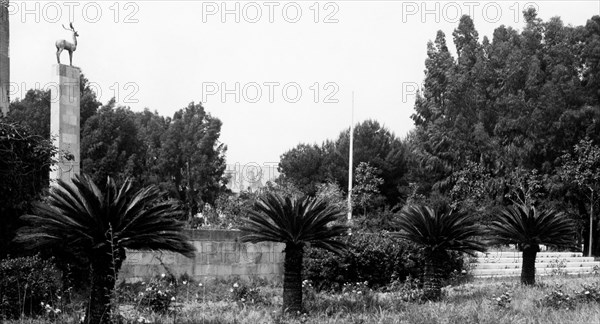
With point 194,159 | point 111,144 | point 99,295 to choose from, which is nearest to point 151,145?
point 194,159

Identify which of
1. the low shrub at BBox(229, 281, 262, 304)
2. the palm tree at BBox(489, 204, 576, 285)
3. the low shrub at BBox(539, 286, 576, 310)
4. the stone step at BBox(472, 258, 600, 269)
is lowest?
the stone step at BBox(472, 258, 600, 269)

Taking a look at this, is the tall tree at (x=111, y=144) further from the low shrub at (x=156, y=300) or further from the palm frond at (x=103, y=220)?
the palm frond at (x=103, y=220)

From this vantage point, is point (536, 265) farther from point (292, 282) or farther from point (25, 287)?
point (25, 287)

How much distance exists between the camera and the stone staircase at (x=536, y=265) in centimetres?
2042

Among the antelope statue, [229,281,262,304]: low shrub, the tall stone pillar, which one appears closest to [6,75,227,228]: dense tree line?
the antelope statue

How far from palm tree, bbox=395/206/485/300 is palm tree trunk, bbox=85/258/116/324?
6464mm

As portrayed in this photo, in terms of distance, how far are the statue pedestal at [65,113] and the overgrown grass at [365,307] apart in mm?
4704

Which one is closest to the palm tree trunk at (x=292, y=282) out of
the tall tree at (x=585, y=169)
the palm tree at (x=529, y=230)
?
the palm tree at (x=529, y=230)

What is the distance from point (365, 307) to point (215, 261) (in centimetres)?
515

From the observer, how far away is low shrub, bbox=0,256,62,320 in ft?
33.5

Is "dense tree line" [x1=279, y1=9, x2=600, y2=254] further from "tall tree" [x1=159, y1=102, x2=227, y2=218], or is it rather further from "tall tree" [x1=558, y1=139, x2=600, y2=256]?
"tall tree" [x1=159, y1=102, x2=227, y2=218]

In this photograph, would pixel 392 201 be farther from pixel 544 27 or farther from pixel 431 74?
pixel 544 27

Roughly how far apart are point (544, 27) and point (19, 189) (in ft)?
87.6

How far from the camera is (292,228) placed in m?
11.0
